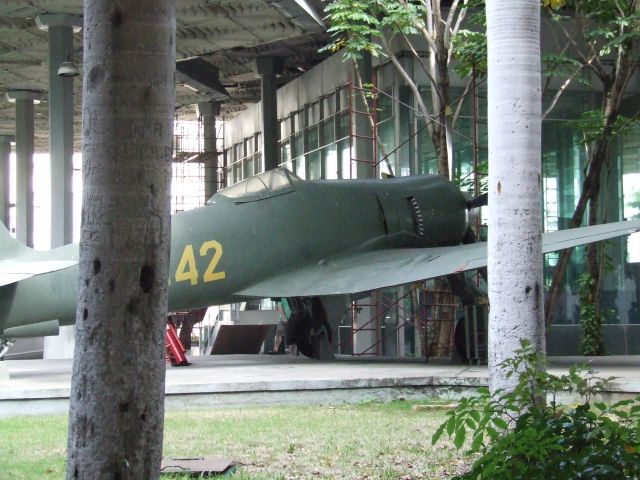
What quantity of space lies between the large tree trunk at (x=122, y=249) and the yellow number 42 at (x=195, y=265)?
38.9 feet

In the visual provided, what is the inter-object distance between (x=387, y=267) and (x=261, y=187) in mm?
2541

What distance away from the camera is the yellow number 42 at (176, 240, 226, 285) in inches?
639

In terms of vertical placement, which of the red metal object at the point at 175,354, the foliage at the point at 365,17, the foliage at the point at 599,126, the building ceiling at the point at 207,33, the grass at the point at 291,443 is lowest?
the grass at the point at 291,443

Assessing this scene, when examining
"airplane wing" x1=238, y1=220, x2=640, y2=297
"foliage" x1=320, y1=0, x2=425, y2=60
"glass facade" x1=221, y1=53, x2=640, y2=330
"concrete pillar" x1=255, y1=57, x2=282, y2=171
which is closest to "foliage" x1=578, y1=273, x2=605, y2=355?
"glass facade" x1=221, y1=53, x2=640, y2=330

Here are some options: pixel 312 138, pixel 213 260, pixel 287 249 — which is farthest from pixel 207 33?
pixel 213 260

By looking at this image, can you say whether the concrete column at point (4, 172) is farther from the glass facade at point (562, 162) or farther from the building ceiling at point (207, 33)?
the glass facade at point (562, 162)

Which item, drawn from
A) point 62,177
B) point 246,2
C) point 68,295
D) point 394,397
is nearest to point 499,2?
point 394,397

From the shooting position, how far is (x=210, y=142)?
48.0 meters

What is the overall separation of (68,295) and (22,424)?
4507mm

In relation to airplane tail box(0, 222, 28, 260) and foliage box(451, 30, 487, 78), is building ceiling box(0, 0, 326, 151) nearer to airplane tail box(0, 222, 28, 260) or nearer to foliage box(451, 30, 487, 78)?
foliage box(451, 30, 487, 78)

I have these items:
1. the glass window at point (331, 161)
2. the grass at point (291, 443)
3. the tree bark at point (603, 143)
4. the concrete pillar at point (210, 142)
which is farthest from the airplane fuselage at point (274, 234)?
the concrete pillar at point (210, 142)

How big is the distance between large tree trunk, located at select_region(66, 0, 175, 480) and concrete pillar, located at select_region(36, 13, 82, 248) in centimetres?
2227

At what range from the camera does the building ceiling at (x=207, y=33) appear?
25.3m

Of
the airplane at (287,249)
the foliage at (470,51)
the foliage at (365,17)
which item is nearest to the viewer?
the airplane at (287,249)
